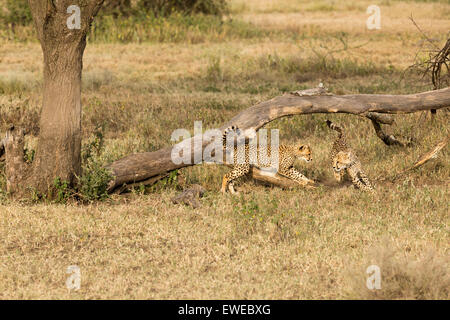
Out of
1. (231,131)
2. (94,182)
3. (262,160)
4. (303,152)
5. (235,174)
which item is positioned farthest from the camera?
(303,152)

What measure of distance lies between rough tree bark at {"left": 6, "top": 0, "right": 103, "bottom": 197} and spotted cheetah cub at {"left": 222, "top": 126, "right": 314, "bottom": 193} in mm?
1804

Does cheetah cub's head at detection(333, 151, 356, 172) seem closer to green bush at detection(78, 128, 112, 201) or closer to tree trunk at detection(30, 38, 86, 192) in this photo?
green bush at detection(78, 128, 112, 201)

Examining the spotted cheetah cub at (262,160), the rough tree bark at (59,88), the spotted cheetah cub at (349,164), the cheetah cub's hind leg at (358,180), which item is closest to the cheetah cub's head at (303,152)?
the spotted cheetah cub at (262,160)

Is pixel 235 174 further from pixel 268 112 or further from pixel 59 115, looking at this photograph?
pixel 59 115

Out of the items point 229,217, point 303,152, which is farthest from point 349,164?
point 229,217

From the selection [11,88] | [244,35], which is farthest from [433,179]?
[244,35]

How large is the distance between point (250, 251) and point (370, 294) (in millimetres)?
1344

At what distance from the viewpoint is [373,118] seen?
8672 millimetres

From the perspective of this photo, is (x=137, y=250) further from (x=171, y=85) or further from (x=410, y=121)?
(x=171, y=85)

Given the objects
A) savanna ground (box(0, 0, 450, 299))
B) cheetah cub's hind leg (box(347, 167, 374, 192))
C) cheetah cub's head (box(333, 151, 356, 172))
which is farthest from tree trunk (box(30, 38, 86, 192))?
cheetah cub's hind leg (box(347, 167, 374, 192))

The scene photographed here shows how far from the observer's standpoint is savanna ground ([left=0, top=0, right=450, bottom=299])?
530 cm

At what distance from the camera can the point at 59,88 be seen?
23.1ft

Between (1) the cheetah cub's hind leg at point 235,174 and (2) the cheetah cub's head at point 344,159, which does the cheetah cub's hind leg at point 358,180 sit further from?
(1) the cheetah cub's hind leg at point 235,174

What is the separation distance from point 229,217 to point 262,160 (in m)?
1.35
